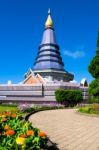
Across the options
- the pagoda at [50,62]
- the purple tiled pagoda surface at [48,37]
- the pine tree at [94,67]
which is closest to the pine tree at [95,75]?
the pine tree at [94,67]

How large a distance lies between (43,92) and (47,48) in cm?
2185

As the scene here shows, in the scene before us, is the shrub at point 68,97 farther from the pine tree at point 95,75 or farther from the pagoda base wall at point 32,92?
the pine tree at point 95,75

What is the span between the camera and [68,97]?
44594 mm

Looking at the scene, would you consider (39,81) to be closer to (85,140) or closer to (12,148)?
(85,140)

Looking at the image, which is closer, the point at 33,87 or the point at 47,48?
the point at 33,87

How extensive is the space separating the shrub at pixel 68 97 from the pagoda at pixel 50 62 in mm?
17947

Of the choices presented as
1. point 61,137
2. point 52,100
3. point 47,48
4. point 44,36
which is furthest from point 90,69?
point 44,36

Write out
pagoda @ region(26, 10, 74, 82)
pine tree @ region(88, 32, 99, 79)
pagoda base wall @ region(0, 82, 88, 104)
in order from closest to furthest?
pine tree @ region(88, 32, 99, 79), pagoda base wall @ region(0, 82, 88, 104), pagoda @ region(26, 10, 74, 82)

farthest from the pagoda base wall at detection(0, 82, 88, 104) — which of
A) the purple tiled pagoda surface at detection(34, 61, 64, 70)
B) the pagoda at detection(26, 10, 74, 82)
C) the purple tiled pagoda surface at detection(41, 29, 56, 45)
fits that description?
the purple tiled pagoda surface at detection(41, 29, 56, 45)

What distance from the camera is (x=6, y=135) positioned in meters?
7.20

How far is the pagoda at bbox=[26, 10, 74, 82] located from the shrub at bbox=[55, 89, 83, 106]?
58.9ft

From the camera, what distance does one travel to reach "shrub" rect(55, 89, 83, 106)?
44.8 metres

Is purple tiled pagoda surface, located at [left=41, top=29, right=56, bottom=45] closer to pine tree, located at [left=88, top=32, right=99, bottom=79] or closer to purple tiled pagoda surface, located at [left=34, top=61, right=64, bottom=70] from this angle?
purple tiled pagoda surface, located at [left=34, top=61, right=64, bottom=70]

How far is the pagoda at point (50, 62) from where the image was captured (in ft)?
217
